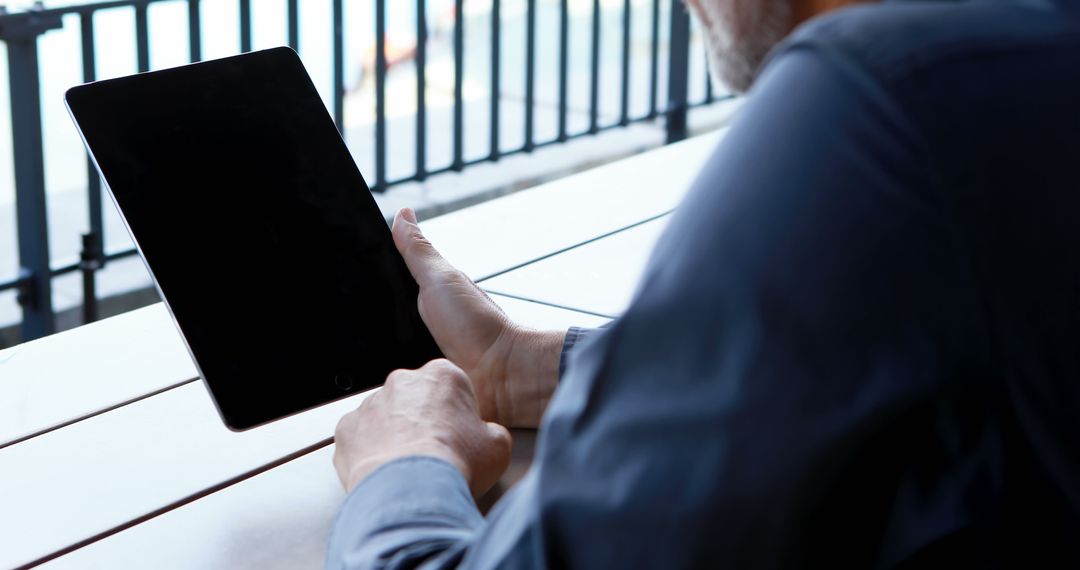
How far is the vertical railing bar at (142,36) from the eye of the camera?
10.9ft

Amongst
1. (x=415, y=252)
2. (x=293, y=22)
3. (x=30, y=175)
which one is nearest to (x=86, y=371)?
(x=415, y=252)

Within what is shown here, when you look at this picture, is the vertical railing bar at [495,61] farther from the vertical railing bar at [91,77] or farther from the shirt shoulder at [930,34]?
the shirt shoulder at [930,34]

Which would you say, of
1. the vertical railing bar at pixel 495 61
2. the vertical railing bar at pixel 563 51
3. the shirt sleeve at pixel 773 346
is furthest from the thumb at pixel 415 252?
the vertical railing bar at pixel 563 51

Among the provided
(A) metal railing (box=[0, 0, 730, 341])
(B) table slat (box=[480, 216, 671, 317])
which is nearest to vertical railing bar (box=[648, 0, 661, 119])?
(A) metal railing (box=[0, 0, 730, 341])

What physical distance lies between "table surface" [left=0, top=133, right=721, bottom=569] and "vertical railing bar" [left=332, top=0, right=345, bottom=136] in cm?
228

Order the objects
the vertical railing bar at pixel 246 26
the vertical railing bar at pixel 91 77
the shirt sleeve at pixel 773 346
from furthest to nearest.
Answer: the vertical railing bar at pixel 246 26, the vertical railing bar at pixel 91 77, the shirt sleeve at pixel 773 346

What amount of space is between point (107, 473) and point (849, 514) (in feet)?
2.00

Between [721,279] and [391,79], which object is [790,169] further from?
[391,79]

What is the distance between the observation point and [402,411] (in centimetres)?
96

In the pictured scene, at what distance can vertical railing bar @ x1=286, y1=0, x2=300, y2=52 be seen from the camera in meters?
3.66

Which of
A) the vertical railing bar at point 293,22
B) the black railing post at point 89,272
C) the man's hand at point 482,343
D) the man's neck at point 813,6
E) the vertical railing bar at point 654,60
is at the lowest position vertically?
the black railing post at point 89,272

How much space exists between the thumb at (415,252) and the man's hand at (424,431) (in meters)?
0.14

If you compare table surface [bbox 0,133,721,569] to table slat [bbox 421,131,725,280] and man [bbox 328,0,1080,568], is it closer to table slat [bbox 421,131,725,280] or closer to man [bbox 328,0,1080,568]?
table slat [bbox 421,131,725,280]

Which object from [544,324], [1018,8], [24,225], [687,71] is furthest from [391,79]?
[1018,8]
